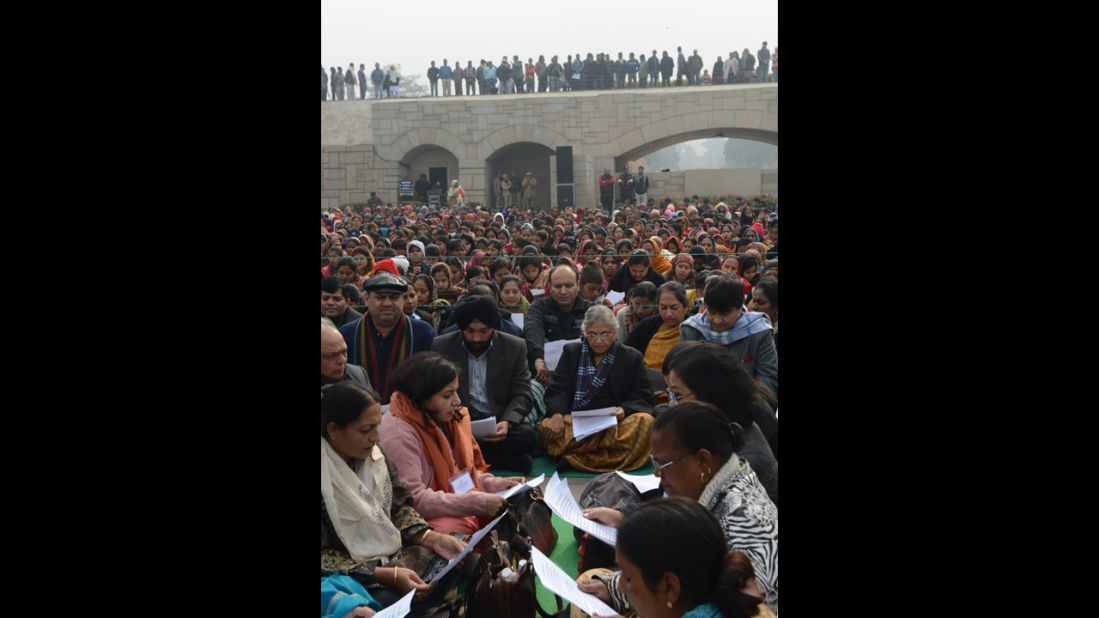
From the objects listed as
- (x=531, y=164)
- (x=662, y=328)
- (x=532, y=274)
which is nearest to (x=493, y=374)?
(x=662, y=328)

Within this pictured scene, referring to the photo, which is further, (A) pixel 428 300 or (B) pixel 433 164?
(B) pixel 433 164

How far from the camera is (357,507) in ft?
9.96

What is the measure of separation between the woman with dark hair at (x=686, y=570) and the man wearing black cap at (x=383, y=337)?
334 cm

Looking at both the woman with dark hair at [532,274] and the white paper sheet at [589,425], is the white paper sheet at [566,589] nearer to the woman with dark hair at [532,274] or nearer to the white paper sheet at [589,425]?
the white paper sheet at [589,425]

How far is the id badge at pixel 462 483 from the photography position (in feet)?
12.4

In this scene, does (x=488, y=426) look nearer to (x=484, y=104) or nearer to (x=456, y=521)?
(x=456, y=521)

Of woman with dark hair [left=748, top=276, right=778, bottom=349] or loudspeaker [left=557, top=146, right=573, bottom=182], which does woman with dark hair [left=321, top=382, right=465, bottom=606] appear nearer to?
woman with dark hair [left=748, top=276, right=778, bottom=349]

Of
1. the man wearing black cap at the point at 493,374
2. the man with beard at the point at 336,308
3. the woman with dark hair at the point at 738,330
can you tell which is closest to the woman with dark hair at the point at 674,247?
the man with beard at the point at 336,308

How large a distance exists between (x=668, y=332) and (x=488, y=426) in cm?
153

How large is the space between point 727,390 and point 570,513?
73 centimetres

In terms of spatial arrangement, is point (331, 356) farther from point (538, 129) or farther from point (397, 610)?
point (538, 129)

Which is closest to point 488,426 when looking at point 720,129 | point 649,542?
point 649,542

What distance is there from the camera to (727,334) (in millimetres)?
5191

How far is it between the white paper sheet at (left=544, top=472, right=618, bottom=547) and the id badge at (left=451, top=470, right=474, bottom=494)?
0.48 metres
